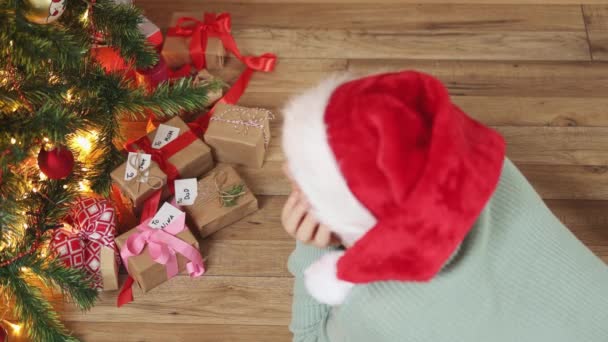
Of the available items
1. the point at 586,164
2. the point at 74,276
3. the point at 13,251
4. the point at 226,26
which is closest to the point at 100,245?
the point at 74,276

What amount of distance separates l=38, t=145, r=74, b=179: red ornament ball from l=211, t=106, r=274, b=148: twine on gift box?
0.52 meters

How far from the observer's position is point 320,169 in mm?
920

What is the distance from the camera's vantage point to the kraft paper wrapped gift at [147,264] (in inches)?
65.2

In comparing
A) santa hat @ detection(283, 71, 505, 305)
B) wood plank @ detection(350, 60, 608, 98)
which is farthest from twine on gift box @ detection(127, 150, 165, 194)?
santa hat @ detection(283, 71, 505, 305)

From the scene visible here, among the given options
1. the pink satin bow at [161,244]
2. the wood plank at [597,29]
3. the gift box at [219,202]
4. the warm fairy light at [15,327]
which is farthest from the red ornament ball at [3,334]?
the wood plank at [597,29]

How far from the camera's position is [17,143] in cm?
135

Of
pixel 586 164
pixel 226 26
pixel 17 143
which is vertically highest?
pixel 17 143

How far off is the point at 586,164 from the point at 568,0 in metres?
0.68

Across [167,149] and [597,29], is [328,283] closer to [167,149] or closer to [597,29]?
[167,149]

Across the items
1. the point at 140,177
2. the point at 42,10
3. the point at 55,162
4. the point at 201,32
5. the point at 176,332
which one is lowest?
the point at 176,332

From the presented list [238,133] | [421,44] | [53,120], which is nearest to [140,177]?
[238,133]

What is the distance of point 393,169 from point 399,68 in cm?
134

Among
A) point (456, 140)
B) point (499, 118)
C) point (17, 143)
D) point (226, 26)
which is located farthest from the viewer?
point (226, 26)

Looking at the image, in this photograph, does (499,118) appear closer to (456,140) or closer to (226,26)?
(226,26)
